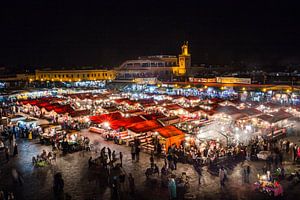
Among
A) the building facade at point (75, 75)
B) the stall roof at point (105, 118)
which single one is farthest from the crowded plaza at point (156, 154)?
the building facade at point (75, 75)

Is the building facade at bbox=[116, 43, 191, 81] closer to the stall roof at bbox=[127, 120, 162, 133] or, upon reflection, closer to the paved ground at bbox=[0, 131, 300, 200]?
the stall roof at bbox=[127, 120, 162, 133]

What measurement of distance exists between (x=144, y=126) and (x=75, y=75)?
59.9m

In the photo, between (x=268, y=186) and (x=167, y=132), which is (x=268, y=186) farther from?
(x=167, y=132)

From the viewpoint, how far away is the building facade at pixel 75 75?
72.5 metres

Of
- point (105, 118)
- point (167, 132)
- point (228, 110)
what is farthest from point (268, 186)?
point (105, 118)

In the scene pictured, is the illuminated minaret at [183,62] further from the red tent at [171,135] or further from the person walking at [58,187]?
the person walking at [58,187]

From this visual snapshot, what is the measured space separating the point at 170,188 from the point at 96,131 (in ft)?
34.9

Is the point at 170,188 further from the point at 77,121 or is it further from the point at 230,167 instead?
the point at 77,121

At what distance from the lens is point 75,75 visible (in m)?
72.4

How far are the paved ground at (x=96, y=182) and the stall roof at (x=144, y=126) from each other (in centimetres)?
158

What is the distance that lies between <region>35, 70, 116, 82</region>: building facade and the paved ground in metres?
60.1

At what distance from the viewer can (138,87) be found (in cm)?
4800

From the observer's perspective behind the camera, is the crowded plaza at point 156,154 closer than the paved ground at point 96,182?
No

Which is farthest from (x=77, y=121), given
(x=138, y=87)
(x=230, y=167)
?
(x=138, y=87)
